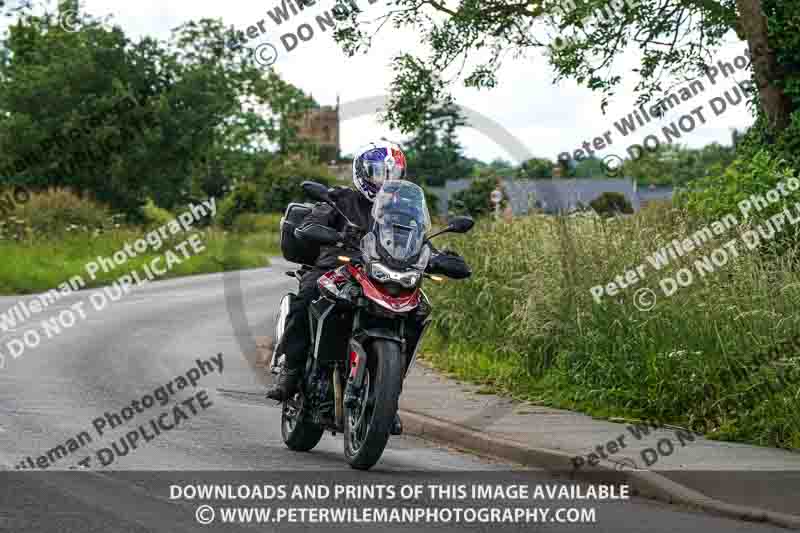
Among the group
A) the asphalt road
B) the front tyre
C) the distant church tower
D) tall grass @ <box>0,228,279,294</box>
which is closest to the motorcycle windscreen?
the front tyre

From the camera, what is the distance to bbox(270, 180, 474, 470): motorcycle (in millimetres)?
8773

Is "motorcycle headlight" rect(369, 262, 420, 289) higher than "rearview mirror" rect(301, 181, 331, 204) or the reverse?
the reverse

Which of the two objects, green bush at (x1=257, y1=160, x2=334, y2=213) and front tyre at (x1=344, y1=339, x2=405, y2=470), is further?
green bush at (x1=257, y1=160, x2=334, y2=213)

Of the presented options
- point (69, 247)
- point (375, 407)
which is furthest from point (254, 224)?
point (375, 407)

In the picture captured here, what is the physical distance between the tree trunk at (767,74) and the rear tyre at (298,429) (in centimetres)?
933

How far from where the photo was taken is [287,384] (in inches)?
387

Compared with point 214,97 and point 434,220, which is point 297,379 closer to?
point 434,220

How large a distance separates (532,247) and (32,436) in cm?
658

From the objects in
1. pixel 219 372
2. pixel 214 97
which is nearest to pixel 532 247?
pixel 219 372

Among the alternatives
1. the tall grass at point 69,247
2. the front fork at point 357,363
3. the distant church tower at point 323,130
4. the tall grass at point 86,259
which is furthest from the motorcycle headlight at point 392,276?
the distant church tower at point 323,130

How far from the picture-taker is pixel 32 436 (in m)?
10.4

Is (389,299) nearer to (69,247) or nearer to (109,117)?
(69,247)

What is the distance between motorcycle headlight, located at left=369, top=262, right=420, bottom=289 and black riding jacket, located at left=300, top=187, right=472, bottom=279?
0.59m

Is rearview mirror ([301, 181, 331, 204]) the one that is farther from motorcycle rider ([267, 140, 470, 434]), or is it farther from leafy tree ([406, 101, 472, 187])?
leafy tree ([406, 101, 472, 187])
